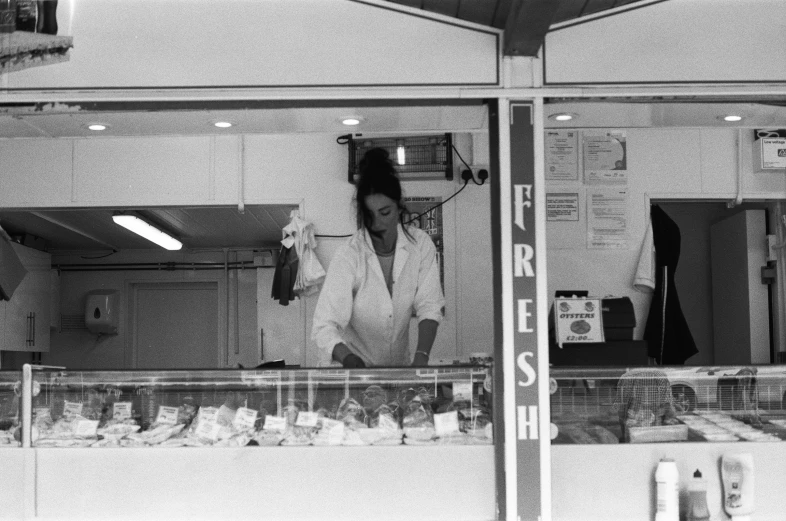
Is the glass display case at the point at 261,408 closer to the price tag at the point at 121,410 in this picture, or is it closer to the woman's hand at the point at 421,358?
the price tag at the point at 121,410

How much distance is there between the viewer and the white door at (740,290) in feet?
24.0

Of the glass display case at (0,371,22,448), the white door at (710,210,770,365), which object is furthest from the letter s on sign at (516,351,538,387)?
the white door at (710,210,770,365)

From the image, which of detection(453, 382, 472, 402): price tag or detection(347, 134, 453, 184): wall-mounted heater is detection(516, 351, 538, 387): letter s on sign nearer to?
detection(453, 382, 472, 402): price tag

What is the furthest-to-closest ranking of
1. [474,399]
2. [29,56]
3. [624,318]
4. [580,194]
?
[580,194] < [624,318] < [474,399] < [29,56]

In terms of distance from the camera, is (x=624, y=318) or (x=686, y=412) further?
(x=624, y=318)

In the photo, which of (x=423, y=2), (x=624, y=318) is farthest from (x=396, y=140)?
(x=423, y=2)

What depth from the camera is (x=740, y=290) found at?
7691 millimetres

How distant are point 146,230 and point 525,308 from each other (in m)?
4.88

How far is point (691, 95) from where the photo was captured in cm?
407

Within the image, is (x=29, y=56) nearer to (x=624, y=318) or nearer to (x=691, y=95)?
(x=691, y=95)

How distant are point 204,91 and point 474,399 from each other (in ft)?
5.49

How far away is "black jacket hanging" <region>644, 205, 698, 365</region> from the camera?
645 centimetres

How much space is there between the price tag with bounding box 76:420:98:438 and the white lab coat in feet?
3.93

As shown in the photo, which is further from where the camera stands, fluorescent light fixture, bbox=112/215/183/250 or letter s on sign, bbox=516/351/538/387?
fluorescent light fixture, bbox=112/215/183/250
